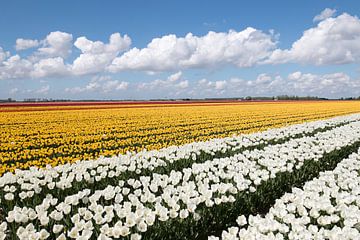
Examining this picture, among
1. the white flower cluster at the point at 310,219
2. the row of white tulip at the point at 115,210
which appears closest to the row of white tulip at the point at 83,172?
the row of white tulip at the point at 115,210

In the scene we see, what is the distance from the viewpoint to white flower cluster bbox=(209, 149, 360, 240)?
3566 millimetres

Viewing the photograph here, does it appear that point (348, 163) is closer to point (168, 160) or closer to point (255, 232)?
point (168, 160)

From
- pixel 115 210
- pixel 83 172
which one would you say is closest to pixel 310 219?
pixel 115 210

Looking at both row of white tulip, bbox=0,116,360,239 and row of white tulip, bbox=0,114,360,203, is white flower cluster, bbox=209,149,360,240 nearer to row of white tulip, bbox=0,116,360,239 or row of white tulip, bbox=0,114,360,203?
row of white tulip, bbox=0,116,360,239

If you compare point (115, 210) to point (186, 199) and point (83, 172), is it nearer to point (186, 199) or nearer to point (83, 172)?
point (186, 199)

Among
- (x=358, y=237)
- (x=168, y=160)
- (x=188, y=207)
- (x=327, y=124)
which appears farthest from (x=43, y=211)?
(x=327, y=124)

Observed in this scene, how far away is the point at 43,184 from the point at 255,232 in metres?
3.90

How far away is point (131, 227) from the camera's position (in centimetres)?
417

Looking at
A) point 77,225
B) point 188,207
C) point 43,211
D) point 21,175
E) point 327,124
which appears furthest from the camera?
point 327,124

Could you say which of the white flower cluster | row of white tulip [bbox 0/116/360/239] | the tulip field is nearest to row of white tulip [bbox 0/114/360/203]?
the tulip field

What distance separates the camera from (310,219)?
441 cm

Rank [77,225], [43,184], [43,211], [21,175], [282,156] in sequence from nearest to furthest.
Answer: [77,225], [43,211], [43,184], [21,175], [282,156]

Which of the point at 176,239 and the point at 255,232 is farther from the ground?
the point at 255,232

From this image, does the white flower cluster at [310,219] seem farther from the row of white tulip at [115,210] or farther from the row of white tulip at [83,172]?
the row of white tulip at [83,172]
